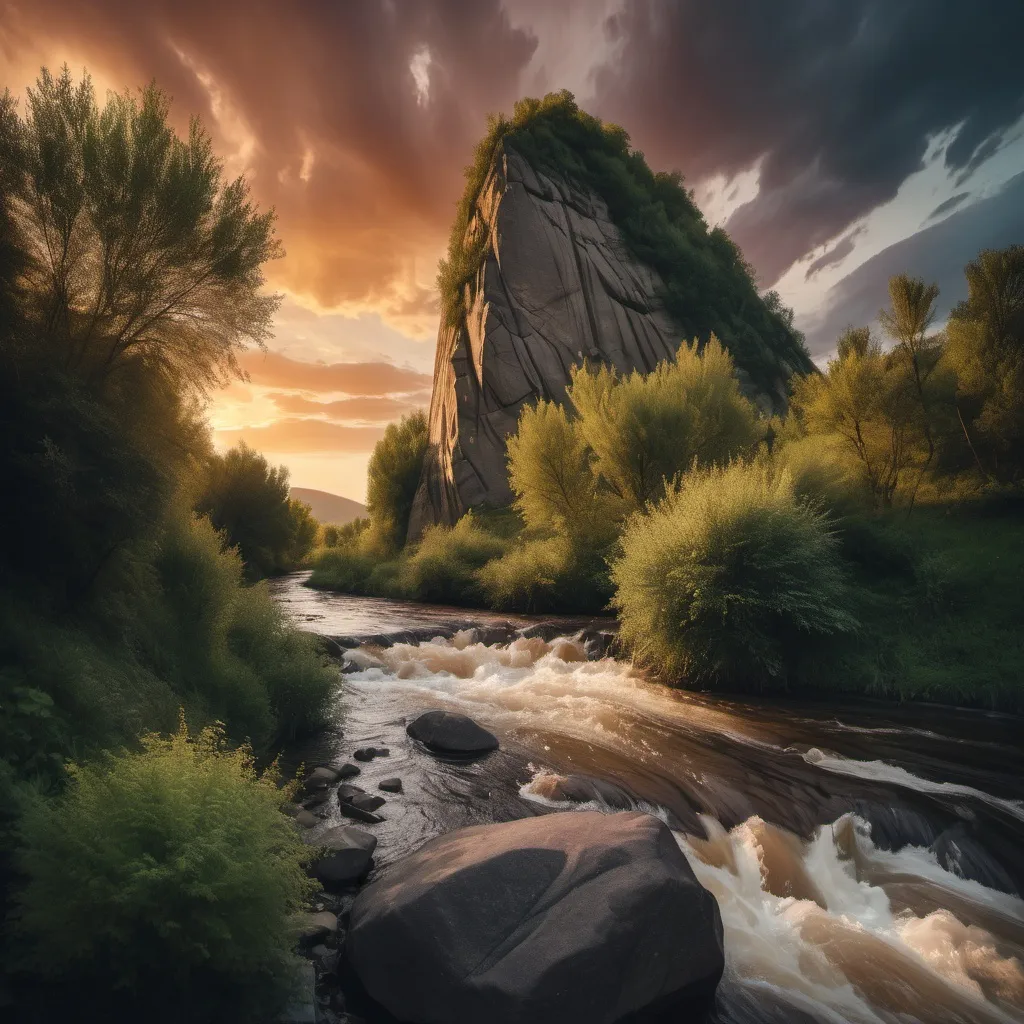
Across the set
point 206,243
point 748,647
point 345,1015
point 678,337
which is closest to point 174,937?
point 345,1015

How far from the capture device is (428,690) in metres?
11.7

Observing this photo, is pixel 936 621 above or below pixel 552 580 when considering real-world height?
above

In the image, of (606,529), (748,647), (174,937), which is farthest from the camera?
(606,529)

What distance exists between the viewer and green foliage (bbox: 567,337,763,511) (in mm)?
19703

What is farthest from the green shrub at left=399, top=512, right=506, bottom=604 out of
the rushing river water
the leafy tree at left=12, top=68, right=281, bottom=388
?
the leafy tree at left=12, top=68, right=281, bottom=388

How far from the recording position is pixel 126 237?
7473mm

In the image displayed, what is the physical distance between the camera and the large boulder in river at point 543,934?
3.03m

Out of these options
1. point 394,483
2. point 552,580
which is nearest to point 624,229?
point 394,483

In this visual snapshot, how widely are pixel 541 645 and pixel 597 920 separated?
1134 centimetres

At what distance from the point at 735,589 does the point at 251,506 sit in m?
39.1

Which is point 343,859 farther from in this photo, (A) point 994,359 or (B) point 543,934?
(A) point 994,359

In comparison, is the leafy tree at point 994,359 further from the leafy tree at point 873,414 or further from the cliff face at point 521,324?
Result: the cliff face at point 521,324

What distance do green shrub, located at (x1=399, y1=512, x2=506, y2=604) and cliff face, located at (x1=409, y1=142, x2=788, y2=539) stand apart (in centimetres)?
924

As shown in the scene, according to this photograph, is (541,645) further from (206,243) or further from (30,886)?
(30,886)
